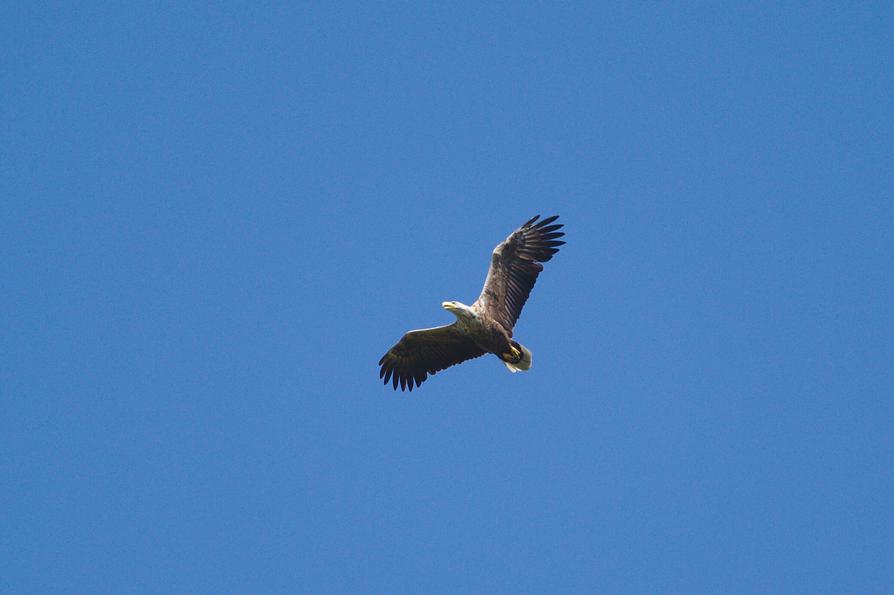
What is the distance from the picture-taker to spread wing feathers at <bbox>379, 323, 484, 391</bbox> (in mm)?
18594

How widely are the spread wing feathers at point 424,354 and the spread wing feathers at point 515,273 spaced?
30.2 inches

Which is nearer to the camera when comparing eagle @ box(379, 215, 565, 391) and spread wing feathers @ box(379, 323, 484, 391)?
eagle @ box(379, 215, 565, 391)

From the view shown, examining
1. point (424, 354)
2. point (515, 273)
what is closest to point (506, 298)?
point (515, 273)

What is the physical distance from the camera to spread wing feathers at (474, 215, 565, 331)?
58.7ft

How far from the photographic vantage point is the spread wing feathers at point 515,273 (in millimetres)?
17891

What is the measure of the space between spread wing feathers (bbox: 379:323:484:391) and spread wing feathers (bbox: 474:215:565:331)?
2.52 feet

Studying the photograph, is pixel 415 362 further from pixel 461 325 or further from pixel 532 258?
pixel 532 258

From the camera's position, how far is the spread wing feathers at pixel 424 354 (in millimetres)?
18594

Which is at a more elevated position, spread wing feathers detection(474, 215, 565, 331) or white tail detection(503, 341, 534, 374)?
spread wing feathers detection(474, 215, 565, 331)

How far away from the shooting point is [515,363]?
18.3 meters

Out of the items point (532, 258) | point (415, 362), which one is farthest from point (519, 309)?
point (415, 362)

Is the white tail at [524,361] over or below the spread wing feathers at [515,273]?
below

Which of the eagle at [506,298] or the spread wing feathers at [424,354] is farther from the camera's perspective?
the spread wing feathers at [424,354]

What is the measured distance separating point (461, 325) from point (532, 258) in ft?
4.90
